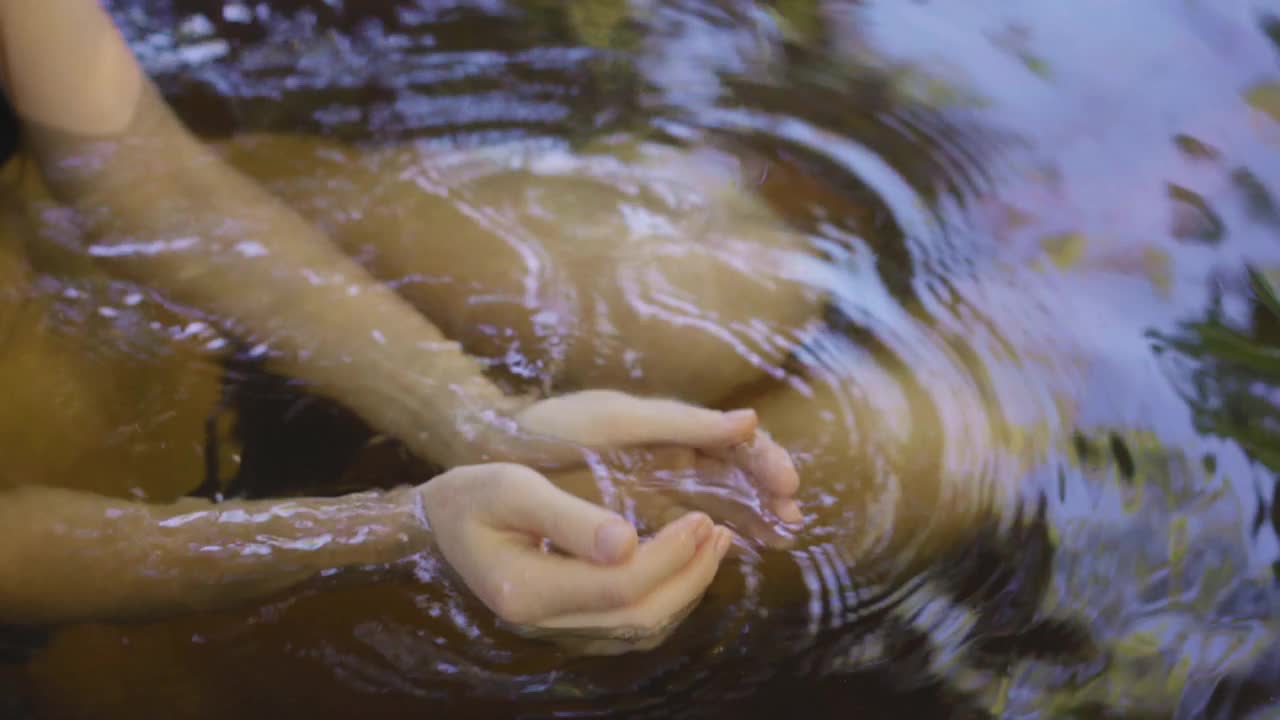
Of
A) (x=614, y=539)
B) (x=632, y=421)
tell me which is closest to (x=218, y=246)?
Result: (x=632, y=421)

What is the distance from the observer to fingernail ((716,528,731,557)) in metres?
0.85

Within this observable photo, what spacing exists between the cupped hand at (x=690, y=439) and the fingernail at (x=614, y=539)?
166 mm

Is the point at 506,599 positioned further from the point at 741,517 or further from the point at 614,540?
the point at 741,517

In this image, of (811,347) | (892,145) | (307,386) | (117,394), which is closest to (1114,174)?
(892,145)

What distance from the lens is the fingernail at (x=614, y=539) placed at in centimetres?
77

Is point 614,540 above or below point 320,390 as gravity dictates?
above

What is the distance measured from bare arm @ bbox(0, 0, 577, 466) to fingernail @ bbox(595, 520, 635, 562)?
212mm

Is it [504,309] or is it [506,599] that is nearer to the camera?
[506,599]

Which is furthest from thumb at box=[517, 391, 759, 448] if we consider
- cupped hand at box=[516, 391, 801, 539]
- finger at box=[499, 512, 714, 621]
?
finger at box=[499, 512, 714, 621]

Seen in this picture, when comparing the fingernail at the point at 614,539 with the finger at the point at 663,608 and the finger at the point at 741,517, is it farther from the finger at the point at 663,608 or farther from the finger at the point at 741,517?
the finger at the point at 741,517

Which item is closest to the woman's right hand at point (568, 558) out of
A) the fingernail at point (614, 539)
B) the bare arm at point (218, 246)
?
the fingernail at point (614, 539)

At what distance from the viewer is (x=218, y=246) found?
1161 mm

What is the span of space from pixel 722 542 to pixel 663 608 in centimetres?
8

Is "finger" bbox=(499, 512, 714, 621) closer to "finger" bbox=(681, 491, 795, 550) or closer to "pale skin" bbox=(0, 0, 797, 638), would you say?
"pale skin" bbox=(0, 0, 797, 638)
